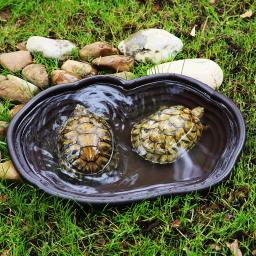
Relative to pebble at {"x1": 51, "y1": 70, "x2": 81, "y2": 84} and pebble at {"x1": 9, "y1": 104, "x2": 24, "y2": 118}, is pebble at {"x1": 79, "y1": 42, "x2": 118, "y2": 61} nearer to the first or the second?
pebble at {"x1": 51, "y1": 70, "x2": 81, "y2": 84}

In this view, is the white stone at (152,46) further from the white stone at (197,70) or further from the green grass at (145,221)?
the green grass at (145,221)

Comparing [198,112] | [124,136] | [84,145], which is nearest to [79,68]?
[124,136]

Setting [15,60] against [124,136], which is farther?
[15,60]

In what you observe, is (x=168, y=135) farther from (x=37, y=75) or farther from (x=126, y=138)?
(x=37, y=75)

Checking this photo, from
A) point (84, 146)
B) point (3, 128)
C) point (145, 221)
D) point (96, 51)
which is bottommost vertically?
point (145, 221)

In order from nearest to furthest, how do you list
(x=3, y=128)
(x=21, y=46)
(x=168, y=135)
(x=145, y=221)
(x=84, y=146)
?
(x=145, y=221) → (x=84, y=146) → (x=168, y=135) → (x=3, y=128) → (x=21, y=46)

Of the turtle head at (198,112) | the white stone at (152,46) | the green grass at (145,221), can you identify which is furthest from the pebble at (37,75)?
the turtle head at (198,112)
